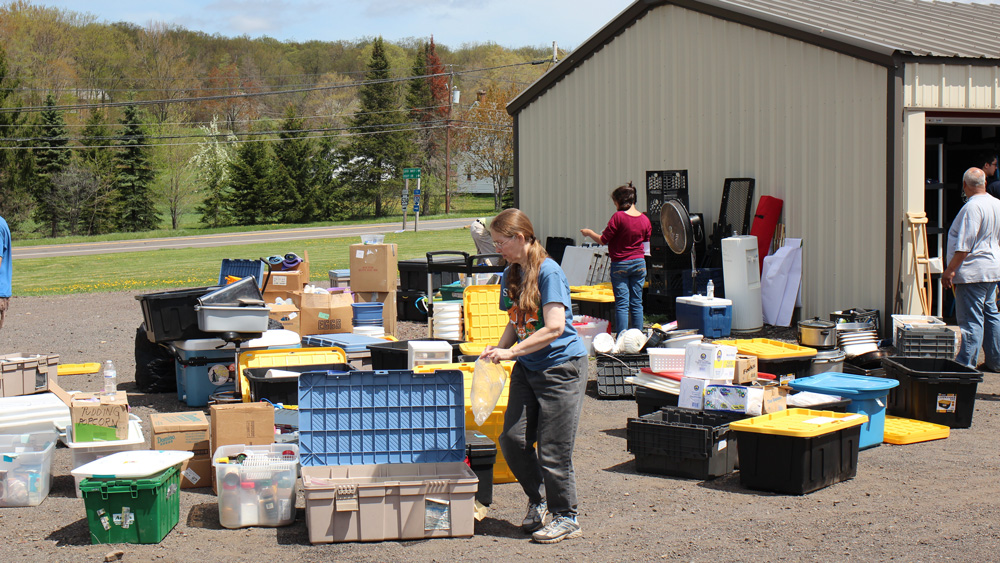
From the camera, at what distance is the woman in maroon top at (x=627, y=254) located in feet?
32.9

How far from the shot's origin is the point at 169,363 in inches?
353

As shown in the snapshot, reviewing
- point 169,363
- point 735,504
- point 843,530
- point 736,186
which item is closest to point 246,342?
point 169,363

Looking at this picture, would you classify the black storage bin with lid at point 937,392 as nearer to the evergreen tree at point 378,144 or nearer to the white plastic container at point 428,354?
the white plastic container at point 428,354

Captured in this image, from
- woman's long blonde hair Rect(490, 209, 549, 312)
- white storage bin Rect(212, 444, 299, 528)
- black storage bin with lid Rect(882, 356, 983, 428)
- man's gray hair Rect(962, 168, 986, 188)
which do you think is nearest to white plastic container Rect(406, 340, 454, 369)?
white storage bin Rect(212, 444, 299, 528)

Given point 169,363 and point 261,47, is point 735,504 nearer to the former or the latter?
point 169,363

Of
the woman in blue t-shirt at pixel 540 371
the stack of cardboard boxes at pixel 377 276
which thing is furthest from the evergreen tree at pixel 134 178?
the woman in blue t-shirt at pixel 540 371

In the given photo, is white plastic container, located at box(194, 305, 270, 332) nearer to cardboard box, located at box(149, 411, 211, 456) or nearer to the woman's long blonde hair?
cardboard box, located at box(149, 411, 211, 456)

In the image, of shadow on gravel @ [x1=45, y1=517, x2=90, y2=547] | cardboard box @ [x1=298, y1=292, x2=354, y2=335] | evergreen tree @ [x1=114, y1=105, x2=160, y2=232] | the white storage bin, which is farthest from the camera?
evergreen tree @ [x1=114, y1=105, x2=160, y2=232]

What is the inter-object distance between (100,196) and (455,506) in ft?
150

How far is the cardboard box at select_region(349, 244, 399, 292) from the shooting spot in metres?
12.1

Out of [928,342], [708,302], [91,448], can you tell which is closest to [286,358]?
[91,448]

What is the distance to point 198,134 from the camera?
5488 cm

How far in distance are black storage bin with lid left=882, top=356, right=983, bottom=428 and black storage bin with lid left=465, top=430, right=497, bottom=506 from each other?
3962mm

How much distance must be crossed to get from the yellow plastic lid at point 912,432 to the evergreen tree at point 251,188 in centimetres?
4766
